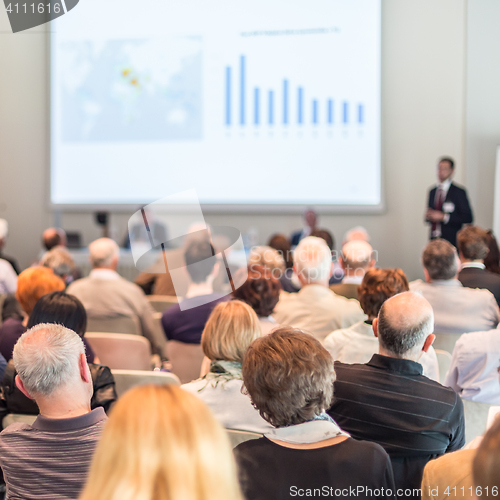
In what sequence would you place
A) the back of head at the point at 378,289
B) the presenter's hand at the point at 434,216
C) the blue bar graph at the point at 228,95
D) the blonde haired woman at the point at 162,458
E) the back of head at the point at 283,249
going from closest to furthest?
the blonde haired woman at the point at 162,458
the back of head at the point at 378,289
the back of head at the point at 283,249
the presenter's hand at the point at 434,216
the blue bar graph at the point at 228,95

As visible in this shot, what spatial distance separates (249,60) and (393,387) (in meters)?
5.72

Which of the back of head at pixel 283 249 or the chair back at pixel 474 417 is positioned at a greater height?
the back of head at pixel 283 249

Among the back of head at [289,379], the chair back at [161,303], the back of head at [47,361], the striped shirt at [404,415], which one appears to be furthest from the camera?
the chair back at [161,303]

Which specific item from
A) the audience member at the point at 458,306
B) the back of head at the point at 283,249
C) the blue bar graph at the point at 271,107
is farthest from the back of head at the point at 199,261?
the blue bar graph at the point at 271,107

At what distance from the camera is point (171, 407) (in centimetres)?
78

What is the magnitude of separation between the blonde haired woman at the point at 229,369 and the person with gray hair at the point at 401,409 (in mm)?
300

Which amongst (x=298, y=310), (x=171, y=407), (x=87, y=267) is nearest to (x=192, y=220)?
(x=87, y=267)

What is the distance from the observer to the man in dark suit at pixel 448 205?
6.04m

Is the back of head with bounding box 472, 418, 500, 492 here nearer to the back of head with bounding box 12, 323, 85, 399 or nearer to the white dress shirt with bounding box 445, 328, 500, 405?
the back of head with bounding box 12, 323, 85, 399

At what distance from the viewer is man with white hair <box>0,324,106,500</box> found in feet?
4.78

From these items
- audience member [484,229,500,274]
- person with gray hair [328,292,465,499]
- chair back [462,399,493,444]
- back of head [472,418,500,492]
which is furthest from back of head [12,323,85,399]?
audience member [484,229,500,274]

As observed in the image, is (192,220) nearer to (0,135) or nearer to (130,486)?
(0,135)

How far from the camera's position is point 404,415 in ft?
5.68

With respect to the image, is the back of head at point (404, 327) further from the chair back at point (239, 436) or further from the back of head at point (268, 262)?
the back of head at point (268, 262)
